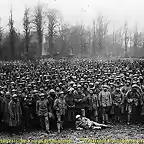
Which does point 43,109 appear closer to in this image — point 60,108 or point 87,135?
point 60,108

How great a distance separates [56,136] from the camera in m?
8.66

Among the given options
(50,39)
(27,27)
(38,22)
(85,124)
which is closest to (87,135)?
(85,124)

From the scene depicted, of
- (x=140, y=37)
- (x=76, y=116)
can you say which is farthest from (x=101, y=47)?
(x=76, y=116)

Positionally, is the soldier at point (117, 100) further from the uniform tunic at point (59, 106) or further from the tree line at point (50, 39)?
the tree line at point (50, 39)

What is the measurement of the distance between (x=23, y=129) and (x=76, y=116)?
6.86ft

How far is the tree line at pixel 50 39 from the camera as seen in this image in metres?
14.4

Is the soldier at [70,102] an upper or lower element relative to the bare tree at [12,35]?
lower

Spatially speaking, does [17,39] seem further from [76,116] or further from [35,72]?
[76,116]

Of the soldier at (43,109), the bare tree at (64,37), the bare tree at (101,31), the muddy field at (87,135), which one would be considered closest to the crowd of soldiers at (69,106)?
the soldier at (43,109)

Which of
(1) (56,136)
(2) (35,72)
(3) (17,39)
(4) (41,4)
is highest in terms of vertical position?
(4) (41,4)

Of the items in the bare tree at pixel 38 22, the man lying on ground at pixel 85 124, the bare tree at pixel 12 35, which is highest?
the bare tree at pixel 38 22

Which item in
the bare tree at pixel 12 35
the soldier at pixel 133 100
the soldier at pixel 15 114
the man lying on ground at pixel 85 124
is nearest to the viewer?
the soldier at pixel 15 114

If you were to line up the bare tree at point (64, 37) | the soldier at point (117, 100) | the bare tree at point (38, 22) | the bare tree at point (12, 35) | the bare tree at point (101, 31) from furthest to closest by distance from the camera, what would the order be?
the bare tree at point (64, 37) < the bare tree at point (101, 31) < the bare tree at point (38, 22) < the bare tree at point (12, 35) < the soldier at point (117, 100)

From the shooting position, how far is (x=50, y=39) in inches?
925
